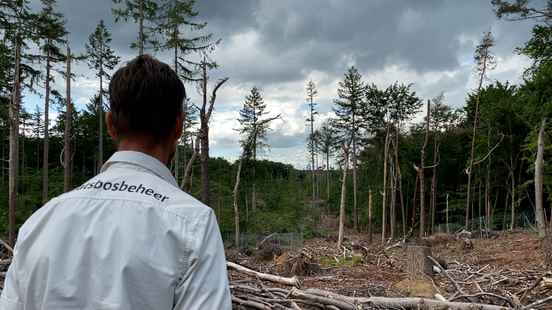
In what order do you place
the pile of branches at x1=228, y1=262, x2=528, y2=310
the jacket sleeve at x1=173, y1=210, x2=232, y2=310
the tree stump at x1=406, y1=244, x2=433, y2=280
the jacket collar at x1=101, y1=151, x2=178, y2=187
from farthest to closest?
the tree stump at x1=406, y1=244, x2=433, y2=280, the pile of branches at x1=228, y1=262, x2=528, y2=310, the jacket collar at x1=101, y1=151, x2=178, y2=187, the jacket sleeve at x1=173, y1=210, x2=232, y2=310

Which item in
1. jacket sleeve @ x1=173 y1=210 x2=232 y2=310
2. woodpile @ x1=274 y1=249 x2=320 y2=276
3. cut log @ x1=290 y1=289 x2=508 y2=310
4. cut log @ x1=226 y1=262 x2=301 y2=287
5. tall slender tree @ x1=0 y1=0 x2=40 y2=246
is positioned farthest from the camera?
tall slender tree @ x1=0 y1=0 x2=40 y2=246

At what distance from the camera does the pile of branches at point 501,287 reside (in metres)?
5.70

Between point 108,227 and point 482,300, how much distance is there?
606 cm

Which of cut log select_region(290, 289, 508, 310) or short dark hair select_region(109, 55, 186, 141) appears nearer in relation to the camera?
short dark hair select_region(109, 55, 186, 141)

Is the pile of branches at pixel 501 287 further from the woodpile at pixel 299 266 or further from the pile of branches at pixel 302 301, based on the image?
the woodpile at pixel 299 266

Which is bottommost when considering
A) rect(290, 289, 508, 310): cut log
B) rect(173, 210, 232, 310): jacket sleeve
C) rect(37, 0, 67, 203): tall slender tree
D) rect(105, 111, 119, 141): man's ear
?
rect(290, 289, 508, 310): cut log

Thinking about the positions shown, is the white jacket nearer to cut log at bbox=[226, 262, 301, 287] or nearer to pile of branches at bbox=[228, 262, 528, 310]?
pile of branches at bbox=[228, 262, 528, 310]

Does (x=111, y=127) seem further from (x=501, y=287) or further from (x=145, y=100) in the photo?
(x=501, y=287)

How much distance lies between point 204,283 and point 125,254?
19 centimetres

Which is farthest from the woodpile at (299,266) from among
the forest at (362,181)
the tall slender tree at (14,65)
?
the tall slender tree at (14,65)

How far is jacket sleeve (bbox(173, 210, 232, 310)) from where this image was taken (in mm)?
1035

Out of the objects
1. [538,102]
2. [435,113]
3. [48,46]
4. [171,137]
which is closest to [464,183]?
[435,113]

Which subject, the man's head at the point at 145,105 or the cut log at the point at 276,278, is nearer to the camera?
the man's head at the point at 145,105

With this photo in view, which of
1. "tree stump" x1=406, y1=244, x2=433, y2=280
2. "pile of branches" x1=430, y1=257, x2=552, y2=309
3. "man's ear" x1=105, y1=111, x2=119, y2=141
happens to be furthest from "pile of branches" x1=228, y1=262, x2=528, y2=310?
"man's ear" x1=105, y1=111, x2=119, y2=141
